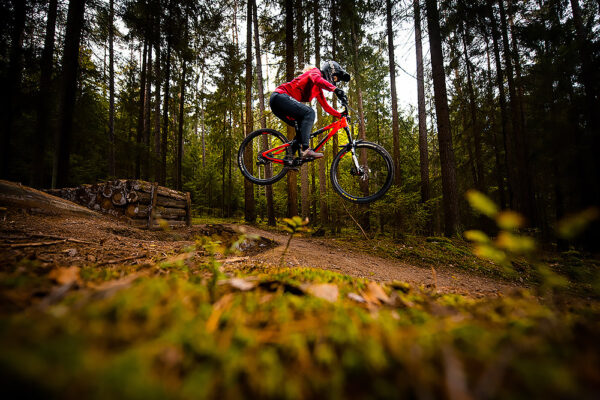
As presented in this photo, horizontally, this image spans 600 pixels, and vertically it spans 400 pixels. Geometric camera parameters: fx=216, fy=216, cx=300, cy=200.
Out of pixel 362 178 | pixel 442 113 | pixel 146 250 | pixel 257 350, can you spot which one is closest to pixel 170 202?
pixel 146 250

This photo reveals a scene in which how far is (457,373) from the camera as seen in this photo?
1.48 ft

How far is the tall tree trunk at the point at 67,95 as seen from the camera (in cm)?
603

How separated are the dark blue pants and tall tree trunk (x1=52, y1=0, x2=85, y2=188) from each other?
6552 mm

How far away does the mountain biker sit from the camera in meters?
3.66

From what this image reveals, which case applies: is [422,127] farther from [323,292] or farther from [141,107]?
[141,107]

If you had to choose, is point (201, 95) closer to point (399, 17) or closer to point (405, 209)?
point (399, 17)

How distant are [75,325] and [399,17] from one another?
10.8 metres

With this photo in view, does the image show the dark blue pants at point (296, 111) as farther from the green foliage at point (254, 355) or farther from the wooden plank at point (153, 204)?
the wooden plank at point (153, 204)

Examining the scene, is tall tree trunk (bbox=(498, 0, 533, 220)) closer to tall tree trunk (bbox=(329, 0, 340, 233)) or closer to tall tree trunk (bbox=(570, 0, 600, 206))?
tall tree trunk (bbox=(570, 0, 600, 206))

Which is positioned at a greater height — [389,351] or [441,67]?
[441,67]

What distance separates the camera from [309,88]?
3.78 meters

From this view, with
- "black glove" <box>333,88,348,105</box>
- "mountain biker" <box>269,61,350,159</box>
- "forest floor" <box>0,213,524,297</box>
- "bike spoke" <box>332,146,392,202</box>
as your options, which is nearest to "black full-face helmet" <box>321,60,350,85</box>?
"mountain biker" <box>269,61,350,159</box>

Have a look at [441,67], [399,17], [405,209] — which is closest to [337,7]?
[399,17]

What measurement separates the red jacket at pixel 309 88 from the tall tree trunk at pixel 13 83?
32.2 feet
